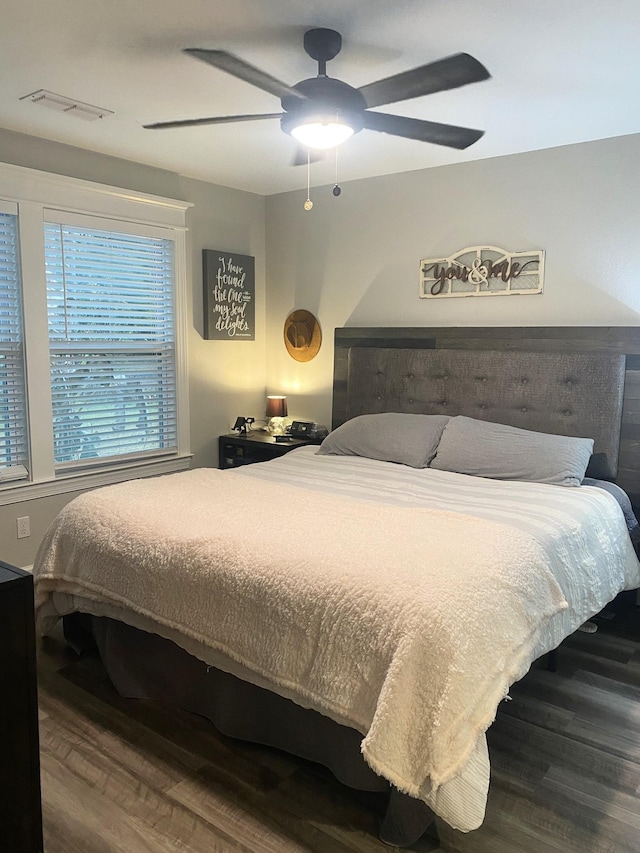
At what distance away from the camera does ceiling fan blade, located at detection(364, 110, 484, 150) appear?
7.62 feet

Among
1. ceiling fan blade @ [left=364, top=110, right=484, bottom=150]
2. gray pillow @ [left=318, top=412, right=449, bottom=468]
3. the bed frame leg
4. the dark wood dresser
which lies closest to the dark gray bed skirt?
the bed frame leg

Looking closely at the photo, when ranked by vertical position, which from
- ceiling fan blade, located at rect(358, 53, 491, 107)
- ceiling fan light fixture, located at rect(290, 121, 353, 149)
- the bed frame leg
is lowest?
the bed frame leg

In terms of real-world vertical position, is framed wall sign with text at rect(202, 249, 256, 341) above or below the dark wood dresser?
above

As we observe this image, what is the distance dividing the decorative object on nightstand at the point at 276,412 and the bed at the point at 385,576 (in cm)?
107

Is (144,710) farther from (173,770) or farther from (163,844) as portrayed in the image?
(163,844)

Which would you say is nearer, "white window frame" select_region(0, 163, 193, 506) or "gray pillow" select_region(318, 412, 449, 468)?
"white window frame" select_region(0, 163, 193, 506)

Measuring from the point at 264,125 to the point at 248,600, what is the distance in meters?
2.35

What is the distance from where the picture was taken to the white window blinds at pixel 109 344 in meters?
3.70

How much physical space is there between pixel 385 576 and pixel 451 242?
270 centimetres

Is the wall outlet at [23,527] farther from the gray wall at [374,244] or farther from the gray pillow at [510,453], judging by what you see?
the gray pillow at [510,453]

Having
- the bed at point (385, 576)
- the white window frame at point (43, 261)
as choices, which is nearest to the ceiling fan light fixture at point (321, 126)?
the bed at point (385, 576)

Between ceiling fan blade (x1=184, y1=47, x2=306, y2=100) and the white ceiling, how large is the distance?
0.64 ft

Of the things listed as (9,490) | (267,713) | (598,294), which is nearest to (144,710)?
(267,713)

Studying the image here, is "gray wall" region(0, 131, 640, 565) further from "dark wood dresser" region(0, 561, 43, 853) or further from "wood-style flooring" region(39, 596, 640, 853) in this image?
"dark wood dresser" region(0, 561, 43, 853)
